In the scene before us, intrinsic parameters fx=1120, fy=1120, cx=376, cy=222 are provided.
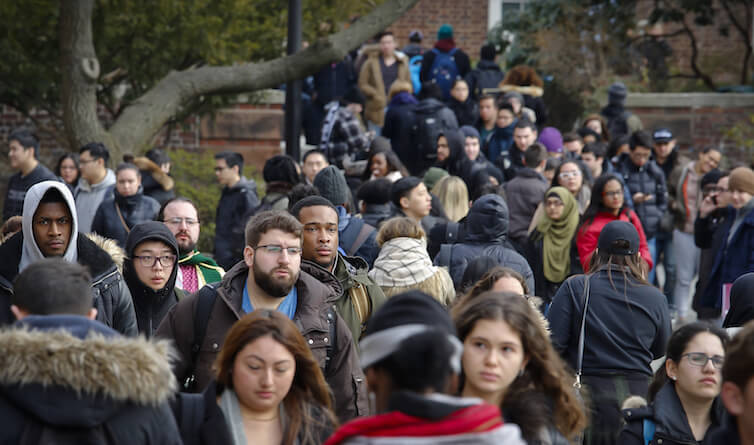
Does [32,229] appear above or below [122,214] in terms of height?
above

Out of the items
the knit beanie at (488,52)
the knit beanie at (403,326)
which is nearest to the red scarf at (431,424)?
the knit beanie at (403,326)

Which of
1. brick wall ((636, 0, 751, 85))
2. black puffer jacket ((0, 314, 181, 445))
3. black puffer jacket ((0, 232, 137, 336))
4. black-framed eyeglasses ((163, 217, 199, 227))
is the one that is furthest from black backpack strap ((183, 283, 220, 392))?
brick wall ((636, 0, 751, 85))

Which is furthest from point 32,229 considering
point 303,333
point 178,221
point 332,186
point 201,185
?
point 201,185

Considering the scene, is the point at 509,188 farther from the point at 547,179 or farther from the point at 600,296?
the point at 600,296

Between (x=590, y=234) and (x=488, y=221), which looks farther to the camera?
(x=590, y=234)

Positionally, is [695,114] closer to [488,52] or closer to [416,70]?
[488,52]

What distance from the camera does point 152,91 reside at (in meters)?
12.3

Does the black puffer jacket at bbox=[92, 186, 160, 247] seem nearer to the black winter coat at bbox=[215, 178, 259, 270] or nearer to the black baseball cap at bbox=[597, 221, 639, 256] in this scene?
the black winter coat at bbox=[215, 178, 259, 270]

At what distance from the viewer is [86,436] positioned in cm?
334

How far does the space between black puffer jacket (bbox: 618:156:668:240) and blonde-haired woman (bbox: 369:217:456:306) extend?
5.83 metres

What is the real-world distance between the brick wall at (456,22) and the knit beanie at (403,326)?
22.8 m

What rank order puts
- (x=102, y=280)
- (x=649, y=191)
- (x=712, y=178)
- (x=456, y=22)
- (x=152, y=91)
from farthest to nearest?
(x=456, y=22)
(x=152, y=91)
(x=649, y=191)
(x=712, y=178)
(x=102, y=280)

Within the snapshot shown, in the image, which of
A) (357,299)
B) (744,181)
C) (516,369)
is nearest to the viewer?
(516,369)

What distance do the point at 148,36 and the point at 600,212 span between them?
6558mm
